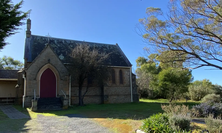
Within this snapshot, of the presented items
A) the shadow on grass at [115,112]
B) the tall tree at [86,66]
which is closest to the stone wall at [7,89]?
the tall tree at [86,66]

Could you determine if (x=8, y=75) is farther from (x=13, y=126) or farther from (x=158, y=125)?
(x=158, y=125)

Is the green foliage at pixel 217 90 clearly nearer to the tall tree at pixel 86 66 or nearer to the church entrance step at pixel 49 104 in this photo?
the tall tree at pixel 86 66

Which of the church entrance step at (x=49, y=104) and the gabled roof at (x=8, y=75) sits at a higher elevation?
the gabled roof at (x=8, y=75)

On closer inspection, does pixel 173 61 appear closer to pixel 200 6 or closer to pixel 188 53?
pixel 188 53

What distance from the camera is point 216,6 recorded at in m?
11.8

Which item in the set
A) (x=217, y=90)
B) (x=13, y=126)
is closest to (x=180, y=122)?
(x=13, y=126)

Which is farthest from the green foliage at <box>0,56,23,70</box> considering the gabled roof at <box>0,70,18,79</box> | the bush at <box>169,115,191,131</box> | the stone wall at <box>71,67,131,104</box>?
the bush at <box>169,115,191,131</box>

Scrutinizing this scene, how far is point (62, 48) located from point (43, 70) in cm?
598

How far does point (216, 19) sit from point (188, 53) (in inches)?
120

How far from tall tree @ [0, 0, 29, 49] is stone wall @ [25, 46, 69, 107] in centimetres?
563

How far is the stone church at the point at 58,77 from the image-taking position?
18969 mm

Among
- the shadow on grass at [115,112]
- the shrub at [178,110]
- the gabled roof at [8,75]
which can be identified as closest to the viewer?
the shrub at [178,110]

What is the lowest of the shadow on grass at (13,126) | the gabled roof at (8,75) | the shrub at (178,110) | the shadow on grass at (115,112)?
the shadow on grass at (115,112)

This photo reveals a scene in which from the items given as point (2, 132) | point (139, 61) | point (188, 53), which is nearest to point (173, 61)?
point (188, 53)
